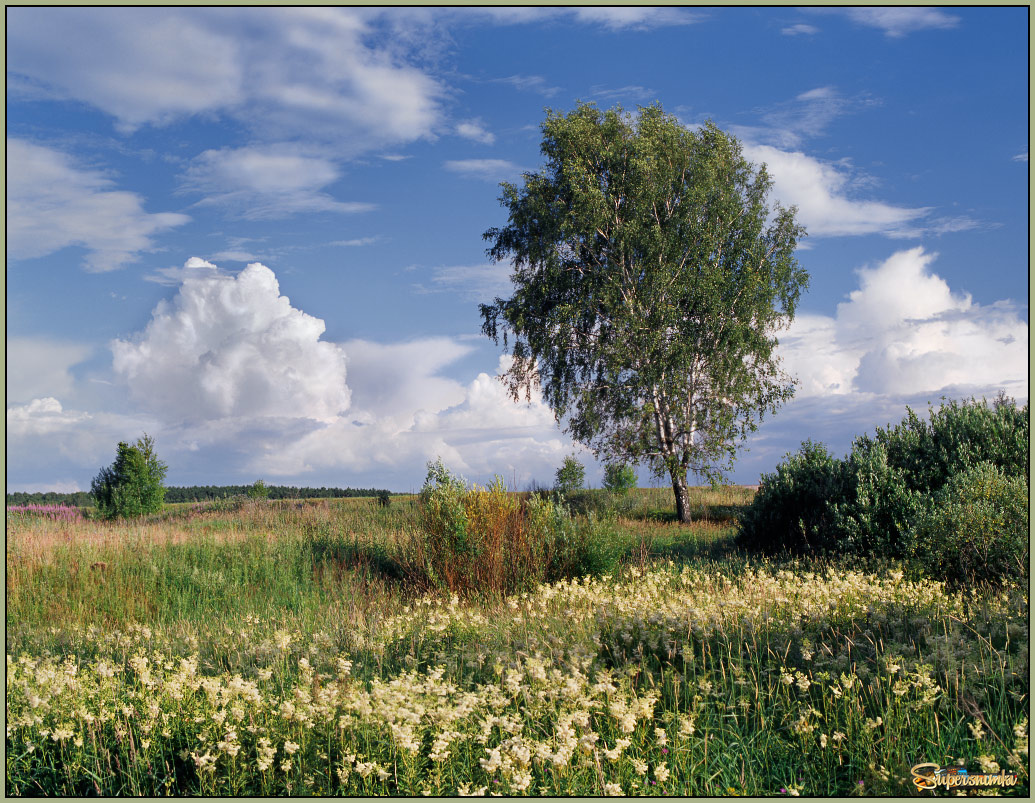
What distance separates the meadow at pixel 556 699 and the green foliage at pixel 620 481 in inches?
593

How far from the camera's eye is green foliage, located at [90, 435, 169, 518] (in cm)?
2083

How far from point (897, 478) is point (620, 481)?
599 inches

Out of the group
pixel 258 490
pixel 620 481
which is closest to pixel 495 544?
pixel 620 481

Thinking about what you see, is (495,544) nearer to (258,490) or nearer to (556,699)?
(556,699)

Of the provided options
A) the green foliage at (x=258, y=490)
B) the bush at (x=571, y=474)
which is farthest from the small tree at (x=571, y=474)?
the green foliage at (x=258, y=490)

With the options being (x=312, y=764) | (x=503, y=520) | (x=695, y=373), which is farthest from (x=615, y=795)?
(x=695, y=373)

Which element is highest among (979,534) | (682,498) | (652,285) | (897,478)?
(652,285)

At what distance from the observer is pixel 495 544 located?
9.94 m

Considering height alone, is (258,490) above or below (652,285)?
below

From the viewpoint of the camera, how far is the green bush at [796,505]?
39.8 ft

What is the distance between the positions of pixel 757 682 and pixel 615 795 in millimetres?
1921

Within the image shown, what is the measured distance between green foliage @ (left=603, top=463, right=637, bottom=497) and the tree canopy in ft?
7.50

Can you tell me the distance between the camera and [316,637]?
6031 millimetres

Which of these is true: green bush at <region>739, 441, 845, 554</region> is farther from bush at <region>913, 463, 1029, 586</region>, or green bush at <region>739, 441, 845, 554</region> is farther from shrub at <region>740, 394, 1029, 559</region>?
bush at <region>913, 463, 1029, 586</region>
